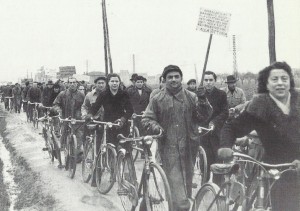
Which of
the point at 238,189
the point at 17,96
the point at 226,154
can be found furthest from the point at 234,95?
the point at 17,96

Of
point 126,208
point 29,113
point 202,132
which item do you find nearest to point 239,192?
point 126,208

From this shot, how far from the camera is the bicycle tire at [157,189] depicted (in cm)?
490

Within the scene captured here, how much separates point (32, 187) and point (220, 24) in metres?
5.12

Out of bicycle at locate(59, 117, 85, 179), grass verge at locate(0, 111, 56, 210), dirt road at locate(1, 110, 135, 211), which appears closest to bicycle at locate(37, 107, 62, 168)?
dirt road at locate(1, 110, 135, 211)

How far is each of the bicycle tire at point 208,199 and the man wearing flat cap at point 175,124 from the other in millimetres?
1027

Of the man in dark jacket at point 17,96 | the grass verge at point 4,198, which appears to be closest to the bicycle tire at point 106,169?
the grass verge at point 4,198

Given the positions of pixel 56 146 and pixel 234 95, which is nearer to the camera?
pixel 234 95

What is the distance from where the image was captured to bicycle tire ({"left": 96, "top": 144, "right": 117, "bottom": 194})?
7230 mm

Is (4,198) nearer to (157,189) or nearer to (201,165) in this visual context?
(201,165)

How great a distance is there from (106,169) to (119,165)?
980 millimetres

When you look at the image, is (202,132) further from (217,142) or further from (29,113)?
(29,113)

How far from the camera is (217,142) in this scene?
7504mm

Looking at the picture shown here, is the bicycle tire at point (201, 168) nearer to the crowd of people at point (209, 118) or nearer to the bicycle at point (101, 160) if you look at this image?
the crowd of people at point (209, 118)

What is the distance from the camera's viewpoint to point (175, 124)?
216 inches
